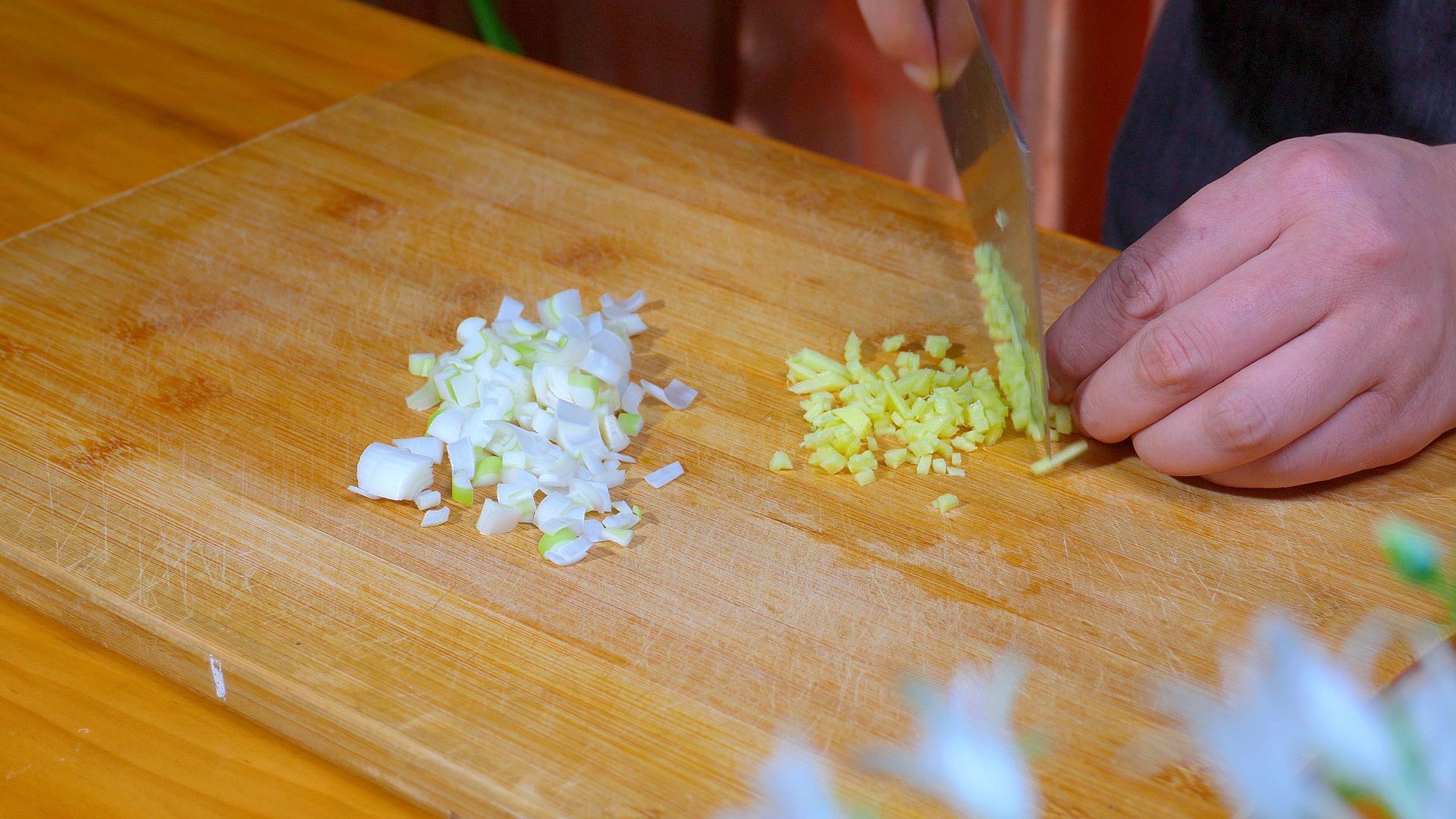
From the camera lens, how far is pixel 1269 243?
1.00 meters

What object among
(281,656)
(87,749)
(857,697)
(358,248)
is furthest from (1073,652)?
(358,248)

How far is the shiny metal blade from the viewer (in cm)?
94

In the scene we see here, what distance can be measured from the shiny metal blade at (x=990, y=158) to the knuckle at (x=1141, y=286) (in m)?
0.07

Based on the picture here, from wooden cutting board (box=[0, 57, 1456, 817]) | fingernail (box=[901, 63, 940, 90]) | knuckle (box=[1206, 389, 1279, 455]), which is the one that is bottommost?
wooden cutting board (box=[0, 57, 1456, 817])

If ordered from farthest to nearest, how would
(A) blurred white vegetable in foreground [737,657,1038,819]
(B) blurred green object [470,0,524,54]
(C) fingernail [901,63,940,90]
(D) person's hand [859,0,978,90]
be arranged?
(B) blurred green object [470,0,524,54] → (C) fingernail [901,63,940,90] → (D) person's hand [859,0,978,90] → (A) blurred white vegetable in foreground [737,657,1038,819]

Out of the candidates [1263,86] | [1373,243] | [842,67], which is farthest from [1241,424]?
[842,67]

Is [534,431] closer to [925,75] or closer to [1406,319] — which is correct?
[925,75]

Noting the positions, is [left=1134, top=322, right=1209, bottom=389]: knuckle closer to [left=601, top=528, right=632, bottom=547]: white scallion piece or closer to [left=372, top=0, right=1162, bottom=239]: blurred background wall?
[left=601, top=528, right=632, bottom=547]: white scallion piece

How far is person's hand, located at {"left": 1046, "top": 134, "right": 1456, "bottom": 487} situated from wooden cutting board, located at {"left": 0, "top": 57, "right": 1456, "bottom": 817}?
0.05 m

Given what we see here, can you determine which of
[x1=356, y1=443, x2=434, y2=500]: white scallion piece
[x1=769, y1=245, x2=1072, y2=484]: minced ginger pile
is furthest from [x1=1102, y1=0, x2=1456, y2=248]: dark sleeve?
[x1=356, y1=443, x2=434, y2=500]: white scallion piece

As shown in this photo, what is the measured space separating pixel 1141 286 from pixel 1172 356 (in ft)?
0.28

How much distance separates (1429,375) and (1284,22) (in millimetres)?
588

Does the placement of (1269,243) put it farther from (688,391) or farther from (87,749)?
(87,749)

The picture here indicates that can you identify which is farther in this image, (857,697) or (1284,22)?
(1284,22)
